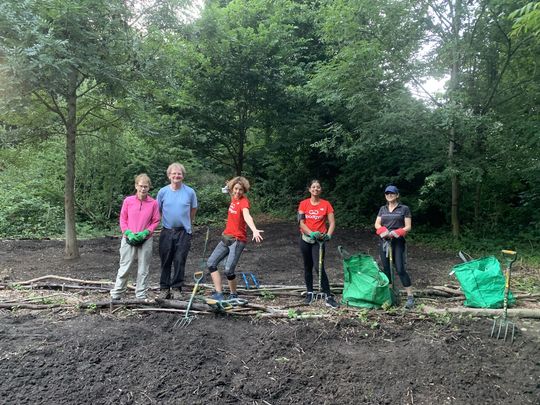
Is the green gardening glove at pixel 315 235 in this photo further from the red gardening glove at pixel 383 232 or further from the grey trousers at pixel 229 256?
the grey trousers at pixel 229 256

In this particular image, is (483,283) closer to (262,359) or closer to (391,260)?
(391,260)

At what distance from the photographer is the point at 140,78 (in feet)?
22.7

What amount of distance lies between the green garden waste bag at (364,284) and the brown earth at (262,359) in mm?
211

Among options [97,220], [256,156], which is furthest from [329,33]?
[97,220]

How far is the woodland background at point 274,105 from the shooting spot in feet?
20.6

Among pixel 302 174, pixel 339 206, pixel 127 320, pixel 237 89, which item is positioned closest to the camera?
pixel 127 320

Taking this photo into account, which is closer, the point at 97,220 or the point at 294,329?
the point at 294,329

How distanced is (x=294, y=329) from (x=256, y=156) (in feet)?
32.3

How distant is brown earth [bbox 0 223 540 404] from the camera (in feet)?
9.66

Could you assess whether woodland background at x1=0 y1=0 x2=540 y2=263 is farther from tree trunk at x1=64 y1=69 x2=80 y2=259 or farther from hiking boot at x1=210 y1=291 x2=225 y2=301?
hiking boot at x1=210 y1=291 x2=225 y2=301

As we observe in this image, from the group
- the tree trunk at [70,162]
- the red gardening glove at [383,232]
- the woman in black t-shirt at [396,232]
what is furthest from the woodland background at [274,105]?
the red gardening glove at [383,232]

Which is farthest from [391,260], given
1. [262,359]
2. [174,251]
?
[174,251]

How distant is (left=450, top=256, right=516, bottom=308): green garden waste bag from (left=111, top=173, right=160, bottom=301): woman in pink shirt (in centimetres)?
350

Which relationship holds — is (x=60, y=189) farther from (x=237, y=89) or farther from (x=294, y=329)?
(x=294, y=329)
